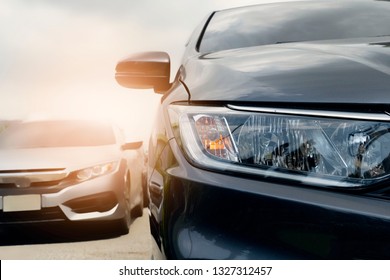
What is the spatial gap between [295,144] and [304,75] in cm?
20

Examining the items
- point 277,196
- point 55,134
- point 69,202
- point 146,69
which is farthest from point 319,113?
point 55,134

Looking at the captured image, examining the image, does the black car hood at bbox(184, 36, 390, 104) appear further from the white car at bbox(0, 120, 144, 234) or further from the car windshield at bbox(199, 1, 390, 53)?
the white car at bbox(0, 120, 144, 234)

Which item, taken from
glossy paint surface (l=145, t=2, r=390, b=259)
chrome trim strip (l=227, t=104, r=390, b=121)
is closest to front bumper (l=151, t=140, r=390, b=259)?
glossy paint surface (l=145, t=2, r=390, b=259)

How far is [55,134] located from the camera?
5.07 metres

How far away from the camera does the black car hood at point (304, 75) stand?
1.26 m

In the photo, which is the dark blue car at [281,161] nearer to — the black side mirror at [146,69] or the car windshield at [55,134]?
the black side mirror at [146,69]

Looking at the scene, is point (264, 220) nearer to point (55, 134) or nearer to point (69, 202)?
point (69, 202)

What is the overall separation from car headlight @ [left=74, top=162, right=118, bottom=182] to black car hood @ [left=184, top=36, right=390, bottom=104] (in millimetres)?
2628

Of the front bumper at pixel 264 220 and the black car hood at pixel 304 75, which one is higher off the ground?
the black car hood at pixel 304 75

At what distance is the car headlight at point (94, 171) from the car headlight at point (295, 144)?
2.90m

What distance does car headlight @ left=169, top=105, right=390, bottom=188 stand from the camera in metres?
1.20

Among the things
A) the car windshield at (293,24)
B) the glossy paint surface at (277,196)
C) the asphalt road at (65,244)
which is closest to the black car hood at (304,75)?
the glossy paint surface at (277,196)

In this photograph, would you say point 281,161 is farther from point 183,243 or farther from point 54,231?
point 54,231
